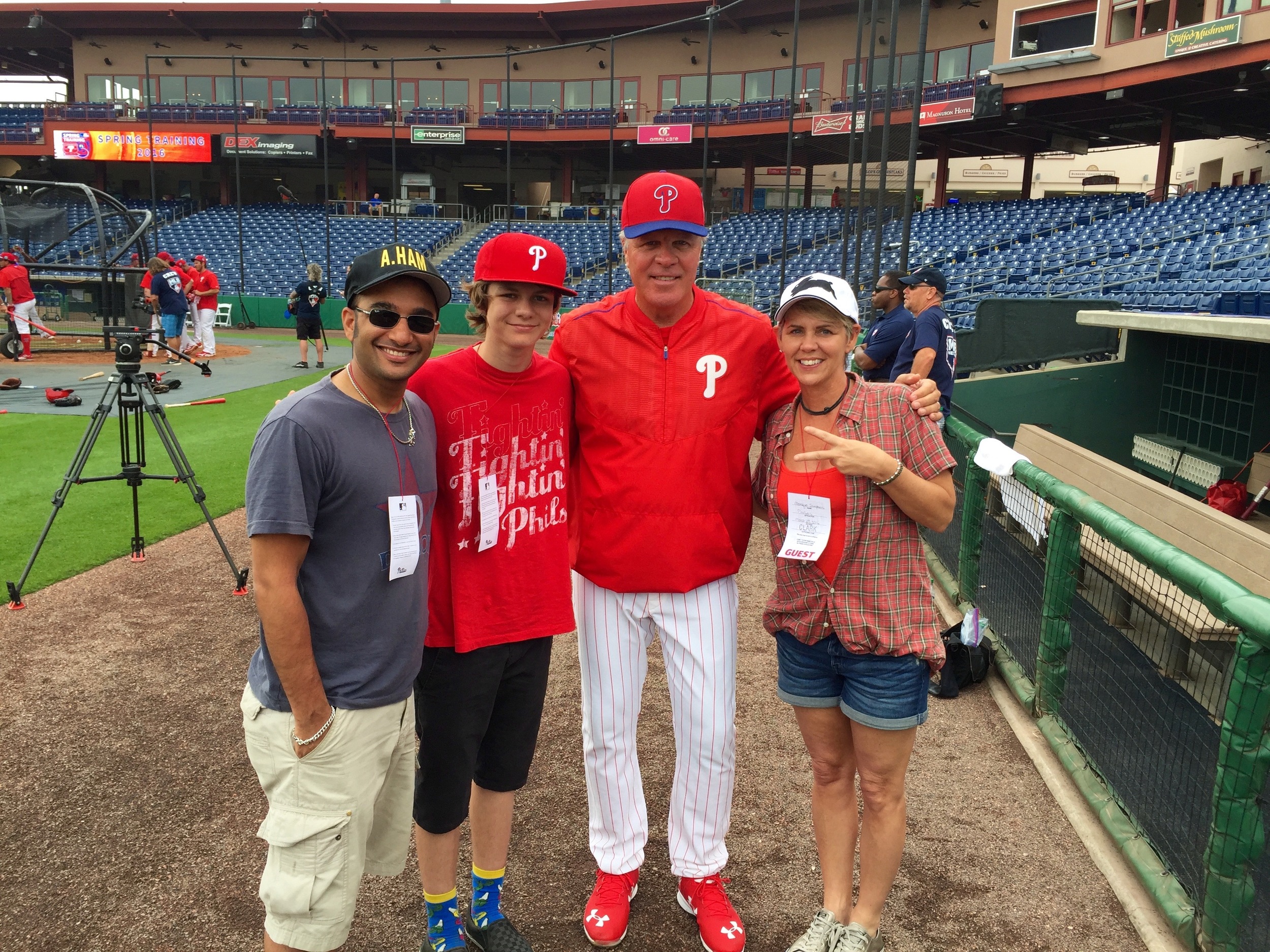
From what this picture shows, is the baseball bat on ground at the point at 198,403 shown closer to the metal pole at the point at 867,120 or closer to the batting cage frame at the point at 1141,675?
the metal pole at the point at 867,120

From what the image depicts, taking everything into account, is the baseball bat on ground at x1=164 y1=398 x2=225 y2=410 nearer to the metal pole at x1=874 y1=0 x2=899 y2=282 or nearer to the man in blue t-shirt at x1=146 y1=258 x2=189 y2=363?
the man in blue t-shirt at x1=146 y1=258 x2=189 y2=363

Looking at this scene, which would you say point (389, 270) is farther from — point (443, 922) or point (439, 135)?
point (439, 135)

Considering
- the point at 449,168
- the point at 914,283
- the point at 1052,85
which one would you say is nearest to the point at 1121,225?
the point at 1052,85

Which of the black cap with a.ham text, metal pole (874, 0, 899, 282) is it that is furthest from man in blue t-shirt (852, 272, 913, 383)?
the black cap with a.ham text

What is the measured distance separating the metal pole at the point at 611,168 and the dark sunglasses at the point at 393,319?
12224 mm

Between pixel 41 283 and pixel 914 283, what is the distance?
27.4 m

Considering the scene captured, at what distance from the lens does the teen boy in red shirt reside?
2367 mm

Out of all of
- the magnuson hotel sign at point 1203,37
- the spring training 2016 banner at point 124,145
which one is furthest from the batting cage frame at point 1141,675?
the spring training 2016 banner at point 124,145

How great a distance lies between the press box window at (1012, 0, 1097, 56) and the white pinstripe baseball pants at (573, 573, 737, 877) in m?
29.1

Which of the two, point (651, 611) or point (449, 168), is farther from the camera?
point (449, 168)

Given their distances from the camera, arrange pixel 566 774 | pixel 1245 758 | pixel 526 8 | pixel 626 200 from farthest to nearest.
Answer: pixel 526 8 < pixel 566 774 < pixel 626 200 < pixel 1245 758

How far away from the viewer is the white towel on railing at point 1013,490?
3787mm

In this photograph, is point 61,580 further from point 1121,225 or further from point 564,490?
point 1121,225

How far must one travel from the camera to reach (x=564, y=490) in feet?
8.41
